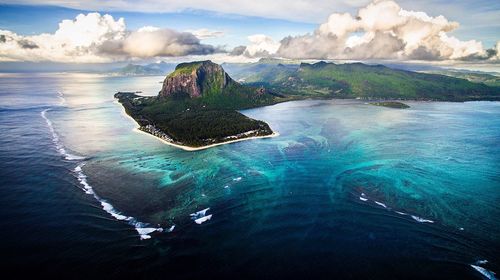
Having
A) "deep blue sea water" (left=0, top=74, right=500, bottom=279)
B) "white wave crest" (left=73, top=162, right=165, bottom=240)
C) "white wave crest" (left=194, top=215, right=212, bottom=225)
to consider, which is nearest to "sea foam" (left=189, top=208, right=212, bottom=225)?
"white wave crest" (left=194, top=215, right=212, bottom=225)

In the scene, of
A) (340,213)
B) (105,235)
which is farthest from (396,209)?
(105,235)

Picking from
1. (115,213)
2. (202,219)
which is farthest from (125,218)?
(202,219)

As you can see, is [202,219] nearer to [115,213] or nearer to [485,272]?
[115,213]

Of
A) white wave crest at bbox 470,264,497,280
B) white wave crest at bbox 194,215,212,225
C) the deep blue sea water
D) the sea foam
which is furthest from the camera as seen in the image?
the sea foam

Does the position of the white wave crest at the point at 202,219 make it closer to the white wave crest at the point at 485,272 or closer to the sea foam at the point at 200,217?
the sea foam at the point at 200,217

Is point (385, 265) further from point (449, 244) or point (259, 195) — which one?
point (259, 195)

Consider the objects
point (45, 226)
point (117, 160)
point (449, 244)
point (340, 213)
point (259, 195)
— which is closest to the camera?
point (449, 244)

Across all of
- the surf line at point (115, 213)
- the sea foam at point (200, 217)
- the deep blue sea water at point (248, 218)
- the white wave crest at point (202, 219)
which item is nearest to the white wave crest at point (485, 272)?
the deep blue sea water at point (248, 218)

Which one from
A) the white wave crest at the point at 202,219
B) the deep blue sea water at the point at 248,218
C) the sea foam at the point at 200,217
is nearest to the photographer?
the deep blue sea water at the point at 248,218

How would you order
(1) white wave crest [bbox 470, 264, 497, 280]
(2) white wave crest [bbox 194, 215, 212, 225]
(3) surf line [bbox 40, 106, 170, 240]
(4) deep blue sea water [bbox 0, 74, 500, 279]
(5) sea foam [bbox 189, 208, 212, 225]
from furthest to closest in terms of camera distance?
(5) sea foam [bbox 189, 208, 212, 225], (2) white wave crest [bbox 194, 215, 212, 225], (3) surf line [bbox 40, 106, 170, 240], (4) deep blue sea water [bbox 0, 74, 500, 279], (1) white wave crest [bbox 470, 264, 497, 280]

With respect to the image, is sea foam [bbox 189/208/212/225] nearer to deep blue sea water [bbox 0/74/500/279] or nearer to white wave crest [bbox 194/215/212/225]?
white wave crest [bbox 194/215/212/225]

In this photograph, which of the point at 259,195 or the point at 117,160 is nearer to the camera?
the point at 259,195
